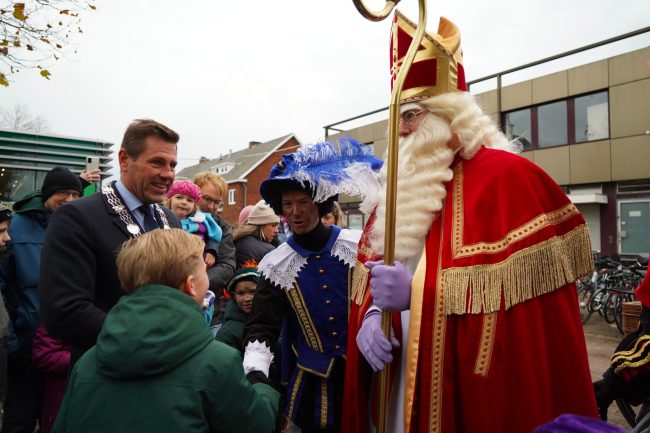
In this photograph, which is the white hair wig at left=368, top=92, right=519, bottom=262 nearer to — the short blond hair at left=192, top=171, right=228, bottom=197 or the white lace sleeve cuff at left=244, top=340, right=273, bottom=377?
the white lace sleeve cuff at left=244, top=340, right=273, bottom=377

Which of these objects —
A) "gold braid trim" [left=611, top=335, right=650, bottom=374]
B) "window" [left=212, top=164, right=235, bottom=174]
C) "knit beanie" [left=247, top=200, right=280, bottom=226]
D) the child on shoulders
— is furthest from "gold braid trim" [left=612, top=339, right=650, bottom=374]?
"window" [left=212, top=164, right=235, bottom=174]

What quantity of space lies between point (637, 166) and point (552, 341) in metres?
13.2

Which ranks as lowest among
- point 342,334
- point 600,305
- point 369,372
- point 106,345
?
point 600,305

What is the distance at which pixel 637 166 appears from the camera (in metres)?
12.2

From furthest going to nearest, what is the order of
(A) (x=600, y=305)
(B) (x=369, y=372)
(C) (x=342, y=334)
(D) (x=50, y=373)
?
(A) (x=600, y=305) < (D) (x=50, y=373) < (C) (x=342, y=334) < (B) (x=369, y=372)

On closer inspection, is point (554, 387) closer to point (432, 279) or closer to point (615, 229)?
point (432, 279)

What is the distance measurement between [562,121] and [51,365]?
1502cm

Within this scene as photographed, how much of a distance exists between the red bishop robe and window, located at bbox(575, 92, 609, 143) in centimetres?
1369

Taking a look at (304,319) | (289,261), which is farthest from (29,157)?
(304,319)

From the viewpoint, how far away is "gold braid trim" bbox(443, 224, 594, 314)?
1578 mm

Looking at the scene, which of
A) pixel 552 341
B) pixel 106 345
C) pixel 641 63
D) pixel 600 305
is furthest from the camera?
pixel 641 63

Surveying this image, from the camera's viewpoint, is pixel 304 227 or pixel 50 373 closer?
pixel 304 227

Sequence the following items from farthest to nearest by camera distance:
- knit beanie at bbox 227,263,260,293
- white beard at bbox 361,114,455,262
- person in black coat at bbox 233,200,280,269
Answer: person in black coat at bbox 233,200,280,269, knit beanie at bbox 227,263,260,293, white beard at bbox 361,114,455,262

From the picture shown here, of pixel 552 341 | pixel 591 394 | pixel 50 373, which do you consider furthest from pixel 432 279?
pixel 50 373
